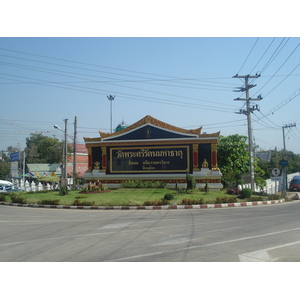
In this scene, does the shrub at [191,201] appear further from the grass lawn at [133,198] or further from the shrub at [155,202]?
the shrub at [155,202]

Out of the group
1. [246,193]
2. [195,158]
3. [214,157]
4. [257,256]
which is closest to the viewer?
[257,256]

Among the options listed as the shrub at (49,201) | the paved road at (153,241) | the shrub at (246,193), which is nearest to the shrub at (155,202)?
the shrub at (49,201)

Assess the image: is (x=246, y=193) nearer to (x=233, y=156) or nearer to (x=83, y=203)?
(x=233, y=156)

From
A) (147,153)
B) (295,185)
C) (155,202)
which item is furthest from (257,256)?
(295,185)

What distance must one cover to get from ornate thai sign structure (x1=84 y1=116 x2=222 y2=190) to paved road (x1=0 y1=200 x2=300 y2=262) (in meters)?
15.1

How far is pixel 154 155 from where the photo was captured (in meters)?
28.5

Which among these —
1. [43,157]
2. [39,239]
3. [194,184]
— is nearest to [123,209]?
[194,184]

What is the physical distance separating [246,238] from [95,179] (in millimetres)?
22074

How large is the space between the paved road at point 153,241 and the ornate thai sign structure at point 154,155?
596 inches

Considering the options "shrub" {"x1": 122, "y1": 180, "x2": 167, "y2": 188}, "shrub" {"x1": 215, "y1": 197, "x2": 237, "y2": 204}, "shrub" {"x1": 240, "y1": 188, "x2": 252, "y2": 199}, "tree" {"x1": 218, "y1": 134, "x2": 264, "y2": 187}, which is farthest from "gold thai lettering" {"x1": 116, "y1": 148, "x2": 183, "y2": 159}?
"shrub" {"x1": 215, "y1": 197, "x2": 237, "y2": 204}

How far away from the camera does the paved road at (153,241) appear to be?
7.14 m

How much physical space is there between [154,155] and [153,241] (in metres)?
19.8

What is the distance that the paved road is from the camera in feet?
23.4

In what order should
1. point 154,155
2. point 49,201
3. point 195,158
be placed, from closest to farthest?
point 49,201, point 195,158, point 154,155
